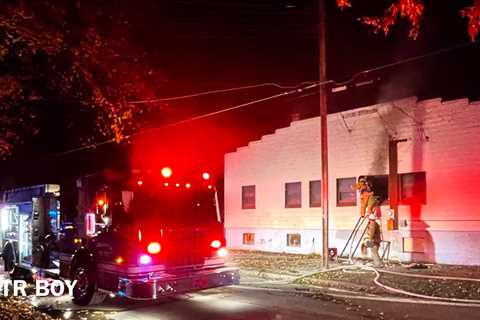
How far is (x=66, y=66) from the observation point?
30.1ft

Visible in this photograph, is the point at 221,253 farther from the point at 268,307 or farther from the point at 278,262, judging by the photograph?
the point at 278,262

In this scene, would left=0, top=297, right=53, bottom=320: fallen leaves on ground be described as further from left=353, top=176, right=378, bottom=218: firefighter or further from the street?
left=353, top=176, right=378, bottom=218: firefighter

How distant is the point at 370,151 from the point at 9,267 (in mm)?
11479

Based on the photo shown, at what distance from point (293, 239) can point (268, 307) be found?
10745 millimetres

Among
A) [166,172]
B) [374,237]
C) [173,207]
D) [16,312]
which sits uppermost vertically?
[166,172]

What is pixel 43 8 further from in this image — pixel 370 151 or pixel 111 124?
pixel 370 151

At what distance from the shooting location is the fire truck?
1019cm

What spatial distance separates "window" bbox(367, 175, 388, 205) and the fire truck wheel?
10.1 meters

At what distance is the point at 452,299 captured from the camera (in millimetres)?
11133

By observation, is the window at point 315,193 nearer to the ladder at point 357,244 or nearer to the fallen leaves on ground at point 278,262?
the fallen leaves on ground at point 278,262

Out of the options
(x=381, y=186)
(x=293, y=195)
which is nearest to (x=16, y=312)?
(x=381, y=186)

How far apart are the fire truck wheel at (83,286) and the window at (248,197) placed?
41.7ft

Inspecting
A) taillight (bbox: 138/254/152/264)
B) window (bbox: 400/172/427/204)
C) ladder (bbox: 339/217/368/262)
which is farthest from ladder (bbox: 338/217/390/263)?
taillight (bbox: 138/254/152/264)

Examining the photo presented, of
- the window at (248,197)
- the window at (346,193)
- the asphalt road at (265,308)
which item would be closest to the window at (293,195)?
the window at (346,193)
